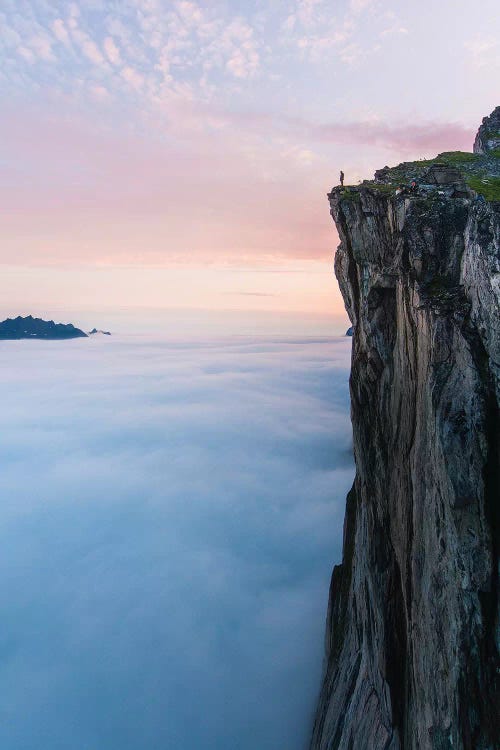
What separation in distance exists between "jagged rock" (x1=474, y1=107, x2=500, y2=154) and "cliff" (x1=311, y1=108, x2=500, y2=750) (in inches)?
179

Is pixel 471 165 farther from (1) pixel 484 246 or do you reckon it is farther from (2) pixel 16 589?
(2) pixel 16 589

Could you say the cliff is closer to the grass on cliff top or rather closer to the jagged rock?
the grass on cliff top

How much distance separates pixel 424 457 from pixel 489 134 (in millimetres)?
22398

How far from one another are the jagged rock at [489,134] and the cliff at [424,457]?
456 centimetres

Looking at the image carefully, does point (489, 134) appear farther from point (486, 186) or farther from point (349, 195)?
point (486, 186)

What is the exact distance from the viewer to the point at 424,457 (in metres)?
10.5

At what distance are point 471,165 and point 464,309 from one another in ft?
35.6

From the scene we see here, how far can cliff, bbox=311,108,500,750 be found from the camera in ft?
27.1

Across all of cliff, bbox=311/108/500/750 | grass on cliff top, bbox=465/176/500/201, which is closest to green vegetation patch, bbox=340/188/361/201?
cliff, bbox=311/108/500/750

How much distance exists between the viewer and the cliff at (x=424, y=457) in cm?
825

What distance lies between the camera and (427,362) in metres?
10.5

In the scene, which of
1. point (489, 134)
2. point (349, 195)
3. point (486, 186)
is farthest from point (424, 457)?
point (489, 134)

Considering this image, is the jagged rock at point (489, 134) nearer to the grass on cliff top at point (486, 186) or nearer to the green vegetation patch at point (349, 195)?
the grass on cliff top at point (486, 186)

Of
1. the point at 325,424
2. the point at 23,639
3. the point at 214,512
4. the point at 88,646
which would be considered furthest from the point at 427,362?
the point at 325,424
